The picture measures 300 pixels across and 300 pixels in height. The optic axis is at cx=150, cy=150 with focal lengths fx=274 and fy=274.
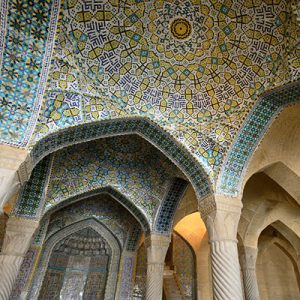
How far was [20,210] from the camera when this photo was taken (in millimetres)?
6605

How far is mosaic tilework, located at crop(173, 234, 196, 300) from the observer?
9812mm

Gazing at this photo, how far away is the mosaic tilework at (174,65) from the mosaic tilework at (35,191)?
7.95ft

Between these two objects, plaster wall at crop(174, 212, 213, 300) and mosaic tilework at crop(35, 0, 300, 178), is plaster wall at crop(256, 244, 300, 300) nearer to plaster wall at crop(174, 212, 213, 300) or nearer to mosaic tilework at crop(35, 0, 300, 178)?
plaster wall at crop(174, 212, 213, 300)

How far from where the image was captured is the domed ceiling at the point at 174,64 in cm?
451

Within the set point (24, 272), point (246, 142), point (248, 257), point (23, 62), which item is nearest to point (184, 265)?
point (248, 257)

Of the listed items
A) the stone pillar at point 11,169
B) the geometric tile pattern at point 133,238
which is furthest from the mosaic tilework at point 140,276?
the stone pillar at point 11,169

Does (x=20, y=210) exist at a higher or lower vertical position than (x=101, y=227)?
lower

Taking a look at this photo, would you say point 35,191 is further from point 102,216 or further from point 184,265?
point 184,265

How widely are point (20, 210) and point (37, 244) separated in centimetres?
237

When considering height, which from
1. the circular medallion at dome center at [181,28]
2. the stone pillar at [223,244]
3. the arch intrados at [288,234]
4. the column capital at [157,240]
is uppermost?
the circular medallion at dome center at [181,28]

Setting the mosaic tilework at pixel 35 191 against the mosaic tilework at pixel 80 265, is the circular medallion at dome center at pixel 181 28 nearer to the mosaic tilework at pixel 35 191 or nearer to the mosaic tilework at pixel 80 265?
the mosaic tilework at pixel 35 191

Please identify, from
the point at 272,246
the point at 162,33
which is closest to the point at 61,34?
the point at 162,33

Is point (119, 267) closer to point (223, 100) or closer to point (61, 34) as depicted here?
point (223, 100)

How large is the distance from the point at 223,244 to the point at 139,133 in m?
2.65
